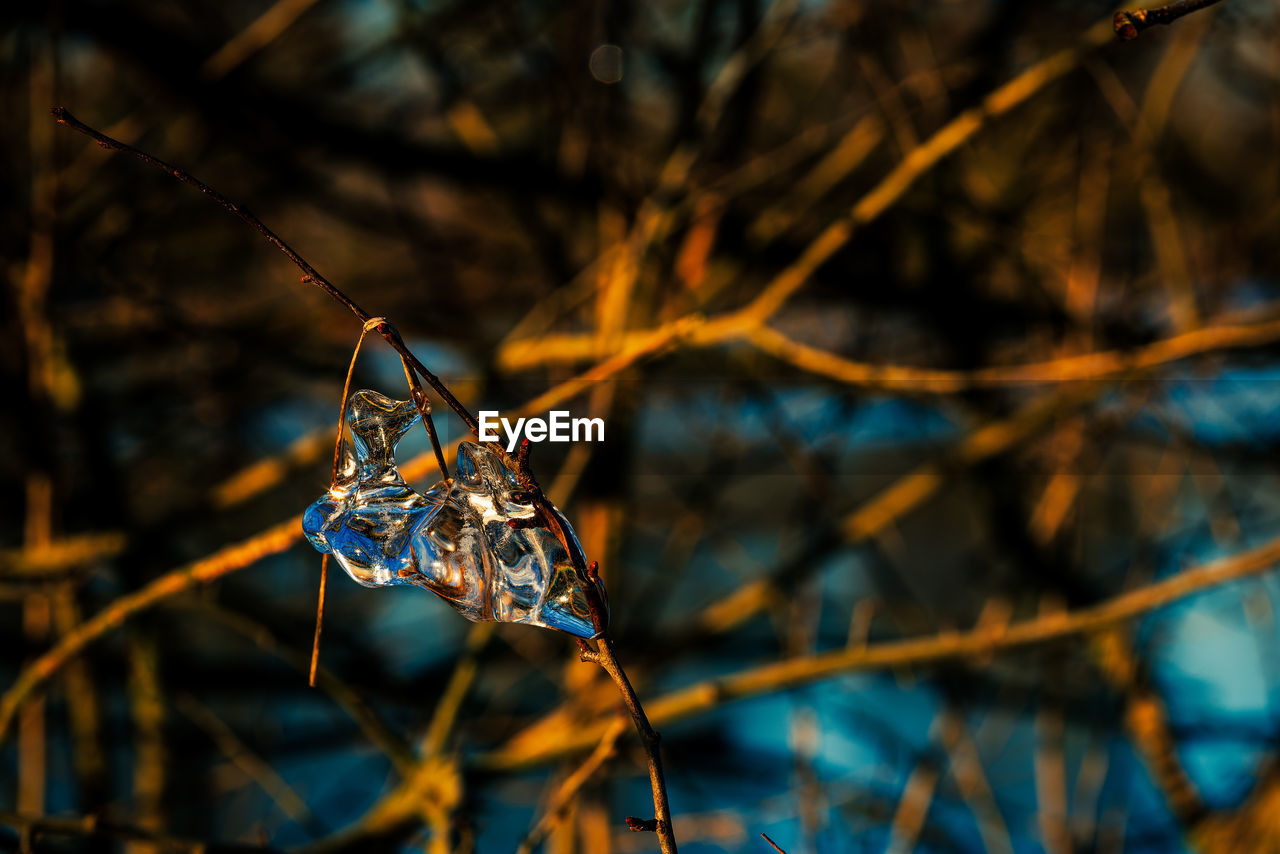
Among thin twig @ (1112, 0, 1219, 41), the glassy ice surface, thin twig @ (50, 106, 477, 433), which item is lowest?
the glassy ice surface

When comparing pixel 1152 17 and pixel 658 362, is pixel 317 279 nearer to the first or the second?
pixel 1152 17

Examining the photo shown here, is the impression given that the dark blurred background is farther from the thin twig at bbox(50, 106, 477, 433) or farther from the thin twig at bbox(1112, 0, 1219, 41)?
the thin twig at bbox(1112, 0, 1219, 41)

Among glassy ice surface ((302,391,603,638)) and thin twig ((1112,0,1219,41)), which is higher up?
thin twig ((1112,0,1219,41))

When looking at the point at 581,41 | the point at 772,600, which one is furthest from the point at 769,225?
the point at 772,600

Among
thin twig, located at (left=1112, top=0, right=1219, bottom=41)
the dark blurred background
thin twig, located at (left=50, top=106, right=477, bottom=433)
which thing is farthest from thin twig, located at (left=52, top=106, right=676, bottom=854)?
thin twig, located at (left=1112, top=0, right=1219, bottom=41)

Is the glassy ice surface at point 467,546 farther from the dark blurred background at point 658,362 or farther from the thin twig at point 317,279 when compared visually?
the dark blurred background at point 658,362

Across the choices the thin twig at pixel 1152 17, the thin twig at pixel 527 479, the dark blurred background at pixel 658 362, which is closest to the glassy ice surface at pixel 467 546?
the thin twig at pixel 527 479

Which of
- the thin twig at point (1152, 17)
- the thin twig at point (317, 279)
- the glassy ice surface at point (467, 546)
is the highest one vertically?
the thin twig at point (1152, 17)

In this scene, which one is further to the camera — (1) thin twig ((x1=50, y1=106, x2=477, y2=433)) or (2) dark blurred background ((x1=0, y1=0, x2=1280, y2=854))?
(2) dark blurred background ((x1=0, y1=0, x2=1280, y2=854))
